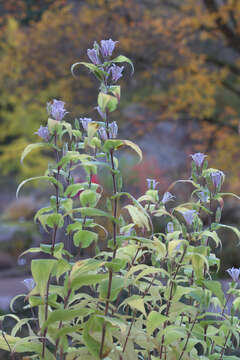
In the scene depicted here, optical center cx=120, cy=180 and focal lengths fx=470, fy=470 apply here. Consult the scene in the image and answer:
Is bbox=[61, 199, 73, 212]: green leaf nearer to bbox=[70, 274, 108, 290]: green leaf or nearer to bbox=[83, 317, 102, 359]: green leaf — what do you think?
bbox=[70, 274, 108, 290]: green leaf

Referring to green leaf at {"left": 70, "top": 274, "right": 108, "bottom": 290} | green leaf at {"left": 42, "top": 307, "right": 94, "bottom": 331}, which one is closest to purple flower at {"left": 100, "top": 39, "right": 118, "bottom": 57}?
green leaf at {"left": 70, "top": 274, "right": 108, "bottom": 290}

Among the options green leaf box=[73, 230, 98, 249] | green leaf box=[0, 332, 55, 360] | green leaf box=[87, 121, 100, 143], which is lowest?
green leaf box=[0, 332, 55, 360]

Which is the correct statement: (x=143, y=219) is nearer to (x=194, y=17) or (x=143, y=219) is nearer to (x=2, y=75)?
(x=194, y=17)

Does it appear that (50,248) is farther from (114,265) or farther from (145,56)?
(145,56)

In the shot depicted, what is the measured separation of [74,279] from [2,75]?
318 inches

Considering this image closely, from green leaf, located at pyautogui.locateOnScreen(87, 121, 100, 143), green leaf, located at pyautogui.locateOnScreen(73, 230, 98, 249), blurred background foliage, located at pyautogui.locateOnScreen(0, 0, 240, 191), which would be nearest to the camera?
green leaf, located at pyautogui.locateOnScreen(87, 121, 100, 143)

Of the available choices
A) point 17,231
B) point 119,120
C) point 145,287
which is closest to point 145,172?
point 119,120

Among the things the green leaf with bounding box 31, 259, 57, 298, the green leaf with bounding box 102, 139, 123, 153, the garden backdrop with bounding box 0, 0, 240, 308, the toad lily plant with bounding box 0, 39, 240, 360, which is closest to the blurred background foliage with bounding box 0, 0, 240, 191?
the garden backdrop with bounding box 0, 0, 240, 308

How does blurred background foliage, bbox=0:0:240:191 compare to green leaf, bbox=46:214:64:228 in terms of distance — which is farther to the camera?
blurred background foliage, bbox=0:0:240:191

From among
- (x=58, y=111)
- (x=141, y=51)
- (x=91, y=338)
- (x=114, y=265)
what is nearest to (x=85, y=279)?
(x=114, y=265)

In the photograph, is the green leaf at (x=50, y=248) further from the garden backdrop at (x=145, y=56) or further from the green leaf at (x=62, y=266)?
the garden backdrop at (x=145, y=56)

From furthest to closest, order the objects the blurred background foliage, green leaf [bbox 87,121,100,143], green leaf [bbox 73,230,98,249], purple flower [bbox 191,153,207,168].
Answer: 1. the blurred background foliage
2. purple flower [bbox 191,153,207,168]
3. green leaf [bbox 73,230,98,249]
4. green leaf [bbox 87,121,100,143]

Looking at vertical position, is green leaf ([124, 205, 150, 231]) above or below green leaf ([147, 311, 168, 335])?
above

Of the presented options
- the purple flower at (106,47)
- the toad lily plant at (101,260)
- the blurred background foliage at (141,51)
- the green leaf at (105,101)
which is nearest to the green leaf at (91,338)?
Answer: the toad lily plant at (101,260)
